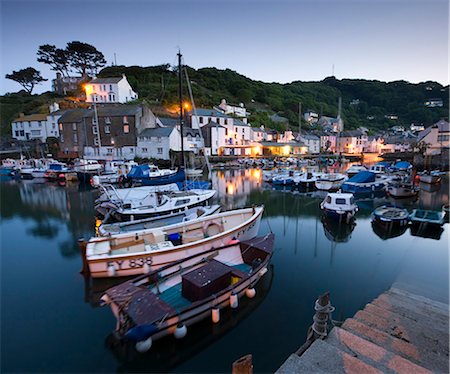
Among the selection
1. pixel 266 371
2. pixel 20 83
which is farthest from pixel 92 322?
pixel 20 83

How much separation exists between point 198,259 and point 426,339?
663 centimetres

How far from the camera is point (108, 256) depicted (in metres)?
9.20

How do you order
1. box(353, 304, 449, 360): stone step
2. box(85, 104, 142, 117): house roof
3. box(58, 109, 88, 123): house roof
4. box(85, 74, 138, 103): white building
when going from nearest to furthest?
box(353, 304, 449, 360): stone step → box(85, 104, 142, 117): house roof → box(58, 109, 88, 123): house roof → box(85, 74, 138, 103): white building

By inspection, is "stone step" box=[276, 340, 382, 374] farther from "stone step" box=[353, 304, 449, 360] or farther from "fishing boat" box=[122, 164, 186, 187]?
"fishing boat" box=[122, 164, 186, 187]

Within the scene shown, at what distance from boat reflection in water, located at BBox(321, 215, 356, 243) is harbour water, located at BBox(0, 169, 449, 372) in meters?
0.12

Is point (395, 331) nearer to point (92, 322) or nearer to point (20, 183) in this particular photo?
point (92, 322)

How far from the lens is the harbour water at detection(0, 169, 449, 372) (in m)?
6.31

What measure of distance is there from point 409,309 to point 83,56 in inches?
3832

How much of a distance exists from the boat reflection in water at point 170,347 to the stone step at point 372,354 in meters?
3.33

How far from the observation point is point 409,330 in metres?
5.45

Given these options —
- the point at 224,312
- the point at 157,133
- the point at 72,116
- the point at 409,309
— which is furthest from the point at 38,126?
the point at 409,309

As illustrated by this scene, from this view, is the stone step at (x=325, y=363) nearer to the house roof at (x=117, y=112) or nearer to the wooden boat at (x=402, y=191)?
the wooden boat at (x=402, y=191)

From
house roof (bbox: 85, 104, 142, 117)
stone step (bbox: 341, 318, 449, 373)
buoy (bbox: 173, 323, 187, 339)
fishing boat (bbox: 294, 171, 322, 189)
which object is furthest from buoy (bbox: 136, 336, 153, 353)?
house roof (bbox: 85, 104, 142, 117)

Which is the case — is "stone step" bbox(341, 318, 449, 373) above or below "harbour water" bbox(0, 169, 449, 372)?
above
